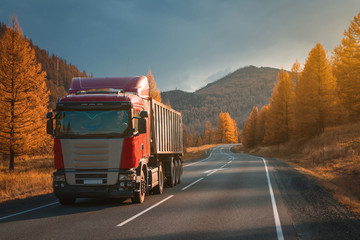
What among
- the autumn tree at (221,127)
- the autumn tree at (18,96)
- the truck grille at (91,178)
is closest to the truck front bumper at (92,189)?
the truck grille at (91,178)

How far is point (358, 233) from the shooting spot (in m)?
6.58

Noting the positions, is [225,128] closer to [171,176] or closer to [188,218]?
[171,176]

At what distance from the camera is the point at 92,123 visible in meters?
9.74

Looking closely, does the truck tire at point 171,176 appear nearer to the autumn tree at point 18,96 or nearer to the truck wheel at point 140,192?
the truck wheel at point 140,192

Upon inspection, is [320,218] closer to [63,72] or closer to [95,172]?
[95,172]

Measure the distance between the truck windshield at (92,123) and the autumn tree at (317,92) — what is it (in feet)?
123

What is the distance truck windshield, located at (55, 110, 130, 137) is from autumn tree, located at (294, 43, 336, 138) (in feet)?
123

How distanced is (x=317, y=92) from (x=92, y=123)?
3850cm

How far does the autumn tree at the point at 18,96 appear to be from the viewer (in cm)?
2339

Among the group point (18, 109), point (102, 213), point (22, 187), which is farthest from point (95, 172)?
point (18, 109)

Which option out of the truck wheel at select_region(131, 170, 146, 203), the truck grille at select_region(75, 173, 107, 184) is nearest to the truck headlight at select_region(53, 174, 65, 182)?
the truck grille at select_region(75, 173, 107, 184)

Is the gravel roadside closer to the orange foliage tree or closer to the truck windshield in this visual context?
the truck windshield

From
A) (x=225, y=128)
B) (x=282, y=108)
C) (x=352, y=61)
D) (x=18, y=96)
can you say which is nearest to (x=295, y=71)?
(x=282, y=108)

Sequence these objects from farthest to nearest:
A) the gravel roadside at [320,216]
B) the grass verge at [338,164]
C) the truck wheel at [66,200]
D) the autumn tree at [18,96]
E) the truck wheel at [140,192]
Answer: the autumn tree at [18,96], the grass verge at [338,164], the truck wheel at [66,200], the truck wheel at [140,192], the gravel roadside at [320,216]
